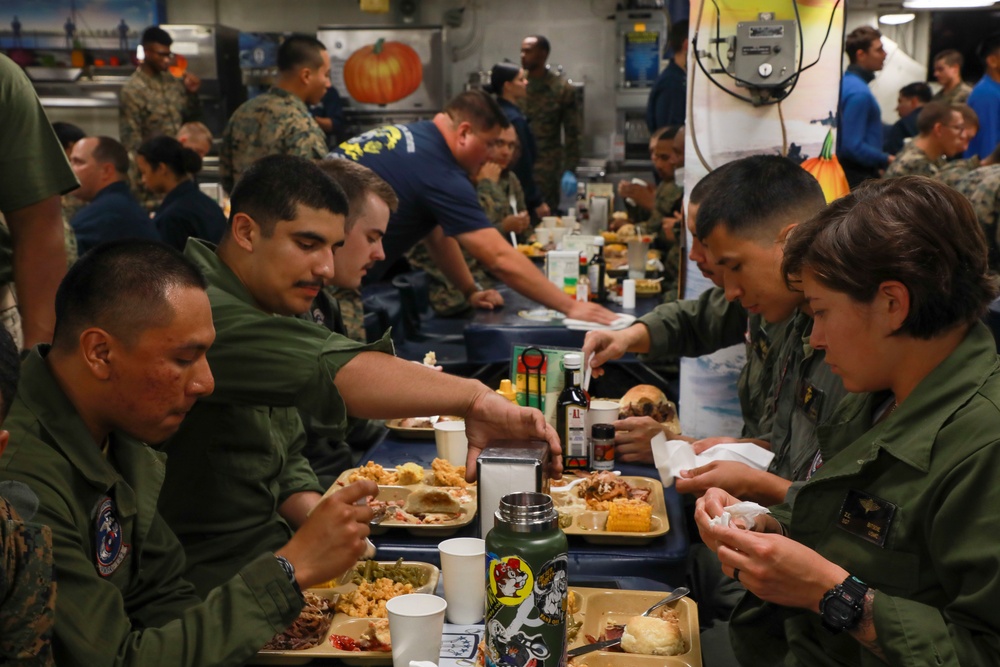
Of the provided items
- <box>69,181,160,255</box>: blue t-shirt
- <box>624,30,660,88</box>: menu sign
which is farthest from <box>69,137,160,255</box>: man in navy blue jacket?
<box>624,30,660,88</box>: menu sign

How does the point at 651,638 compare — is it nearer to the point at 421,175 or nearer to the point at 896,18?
the point at 421,175

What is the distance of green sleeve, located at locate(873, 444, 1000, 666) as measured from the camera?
145 cm

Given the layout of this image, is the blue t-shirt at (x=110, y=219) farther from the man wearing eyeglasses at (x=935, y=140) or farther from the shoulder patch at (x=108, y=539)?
the man wearing eyeglasses at (x=935, y=140)

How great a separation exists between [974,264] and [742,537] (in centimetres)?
58

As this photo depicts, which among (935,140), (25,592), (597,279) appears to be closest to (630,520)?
(25,592)

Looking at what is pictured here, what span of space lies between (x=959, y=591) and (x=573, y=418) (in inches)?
51.0

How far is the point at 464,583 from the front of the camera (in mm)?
1847

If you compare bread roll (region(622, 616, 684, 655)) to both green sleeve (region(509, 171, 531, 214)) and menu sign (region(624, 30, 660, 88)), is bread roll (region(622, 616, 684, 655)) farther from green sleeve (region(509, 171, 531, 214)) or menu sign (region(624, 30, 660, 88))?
menu sign (region(624, 30, 660, 88))

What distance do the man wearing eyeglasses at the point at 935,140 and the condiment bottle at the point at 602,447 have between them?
5.21 m

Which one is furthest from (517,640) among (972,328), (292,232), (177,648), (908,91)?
(908,91)

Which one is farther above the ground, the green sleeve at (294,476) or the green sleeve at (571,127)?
the green sleeve at (571,127)

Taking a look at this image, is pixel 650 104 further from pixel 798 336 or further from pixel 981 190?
pixel 798 336

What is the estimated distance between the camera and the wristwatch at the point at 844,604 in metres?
1.53

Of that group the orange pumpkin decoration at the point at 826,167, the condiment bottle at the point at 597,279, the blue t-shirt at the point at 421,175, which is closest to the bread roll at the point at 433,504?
the orange pumpkin decoration at the point at 826,167
